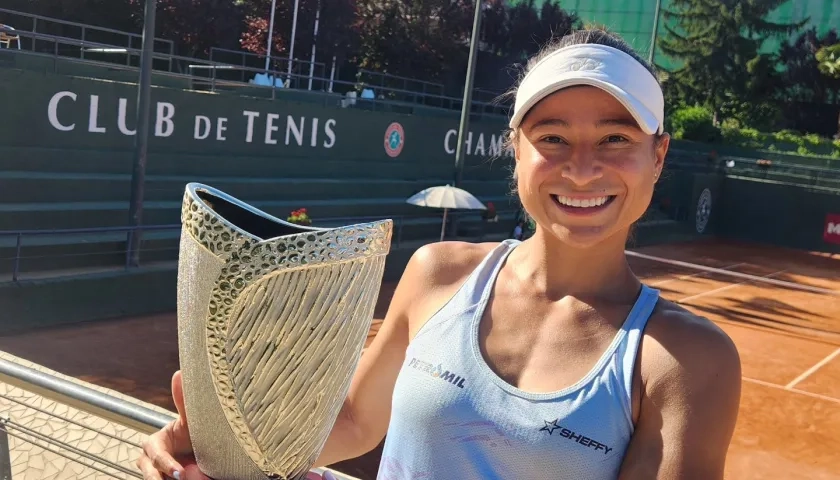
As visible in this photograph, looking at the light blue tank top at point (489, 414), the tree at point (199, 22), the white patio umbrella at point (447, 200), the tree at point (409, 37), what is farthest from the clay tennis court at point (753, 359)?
the tree at point (199, 22)

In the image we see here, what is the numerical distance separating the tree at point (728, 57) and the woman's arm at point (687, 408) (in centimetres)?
4292

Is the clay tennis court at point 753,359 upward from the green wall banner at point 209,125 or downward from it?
downward

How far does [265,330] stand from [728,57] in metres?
A: 46.4

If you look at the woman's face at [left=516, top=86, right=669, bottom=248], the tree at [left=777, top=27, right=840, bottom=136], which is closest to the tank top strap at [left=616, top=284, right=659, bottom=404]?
the woman's face at [left=516, top=86, right=669, bottom=248]

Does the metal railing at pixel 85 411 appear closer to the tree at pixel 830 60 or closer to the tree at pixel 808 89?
the tree at pixel 830 60

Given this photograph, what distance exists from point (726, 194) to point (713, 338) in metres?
28.1

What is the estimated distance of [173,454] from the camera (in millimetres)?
1240

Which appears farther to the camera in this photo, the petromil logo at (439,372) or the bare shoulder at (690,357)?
the petromil logo at (439,372)

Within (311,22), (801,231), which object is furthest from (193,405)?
(801,231)

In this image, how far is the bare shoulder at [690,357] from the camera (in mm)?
1133

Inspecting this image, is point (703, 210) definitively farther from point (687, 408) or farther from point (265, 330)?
point (265, 330)

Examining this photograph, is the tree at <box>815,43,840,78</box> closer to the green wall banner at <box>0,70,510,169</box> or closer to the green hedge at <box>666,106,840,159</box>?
the green hedge at <box>666,106,840,159</box>

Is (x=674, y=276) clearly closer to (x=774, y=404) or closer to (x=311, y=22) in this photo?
(x=774, y=404)

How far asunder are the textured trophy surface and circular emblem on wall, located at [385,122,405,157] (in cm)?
1732
